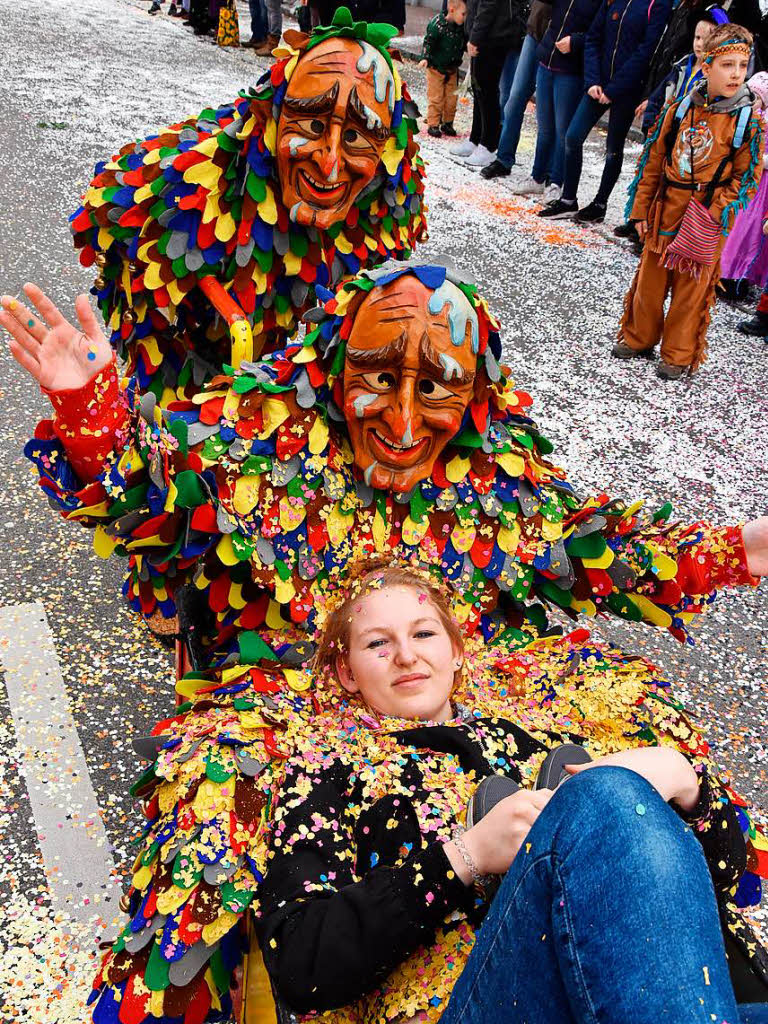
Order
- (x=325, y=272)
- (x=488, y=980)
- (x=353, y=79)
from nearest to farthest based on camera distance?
(x=488, y=980), (x=353, y=79), (x=325, y=272)

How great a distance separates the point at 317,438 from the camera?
1.63 metres

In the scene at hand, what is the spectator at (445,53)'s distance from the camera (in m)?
6.47

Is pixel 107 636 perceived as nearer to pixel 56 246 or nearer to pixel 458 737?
pixel 458 737

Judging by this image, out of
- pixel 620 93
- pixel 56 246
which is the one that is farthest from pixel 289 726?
pixel 620 93

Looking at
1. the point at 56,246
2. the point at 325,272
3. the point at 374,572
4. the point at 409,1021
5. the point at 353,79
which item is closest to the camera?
the point at 409,1021

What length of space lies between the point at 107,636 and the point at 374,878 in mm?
1272

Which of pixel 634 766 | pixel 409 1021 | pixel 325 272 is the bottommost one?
pixel 409 1021

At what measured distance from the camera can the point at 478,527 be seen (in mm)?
1722

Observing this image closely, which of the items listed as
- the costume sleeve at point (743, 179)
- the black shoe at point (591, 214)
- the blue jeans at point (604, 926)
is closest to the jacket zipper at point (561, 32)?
the black shoe at point (591, 214)

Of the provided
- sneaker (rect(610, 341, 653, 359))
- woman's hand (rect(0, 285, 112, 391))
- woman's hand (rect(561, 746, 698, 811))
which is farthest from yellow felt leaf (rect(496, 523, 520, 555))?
sneaker (rect(610, 341, 653, 359))

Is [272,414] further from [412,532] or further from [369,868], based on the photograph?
[369,868]

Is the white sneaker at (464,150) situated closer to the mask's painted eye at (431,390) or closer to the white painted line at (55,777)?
the white painted line at (55,777)

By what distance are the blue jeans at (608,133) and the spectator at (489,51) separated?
40.5 inches

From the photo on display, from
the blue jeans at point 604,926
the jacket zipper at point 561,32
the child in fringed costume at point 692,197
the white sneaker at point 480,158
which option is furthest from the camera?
the white sneaker at point 480,158
